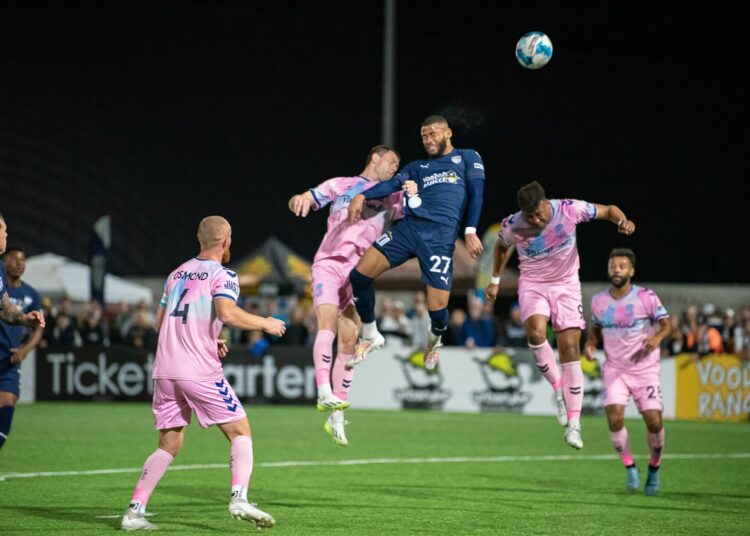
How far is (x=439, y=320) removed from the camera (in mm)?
11906

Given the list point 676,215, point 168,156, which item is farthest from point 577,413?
point 168,156

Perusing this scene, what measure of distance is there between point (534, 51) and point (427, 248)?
217 centimetres

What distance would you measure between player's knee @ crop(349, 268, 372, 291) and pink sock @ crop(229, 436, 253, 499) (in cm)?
266

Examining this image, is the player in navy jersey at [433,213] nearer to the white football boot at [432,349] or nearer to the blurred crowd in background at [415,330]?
the white football boot at [432,349]

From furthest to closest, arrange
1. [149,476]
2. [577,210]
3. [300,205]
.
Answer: [577,210], [300,205], [149,476]

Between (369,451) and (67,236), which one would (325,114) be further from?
(369,451)

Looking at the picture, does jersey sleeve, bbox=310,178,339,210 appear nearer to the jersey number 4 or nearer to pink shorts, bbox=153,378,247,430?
the jersey number 4

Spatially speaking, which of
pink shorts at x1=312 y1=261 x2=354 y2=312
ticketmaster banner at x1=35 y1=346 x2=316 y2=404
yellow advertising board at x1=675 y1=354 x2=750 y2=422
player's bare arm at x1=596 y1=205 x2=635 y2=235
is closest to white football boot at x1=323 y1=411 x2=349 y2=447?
pink shorts at x1=312 y1=261 x2=354 y2=312

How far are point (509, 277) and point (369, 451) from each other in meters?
15.0

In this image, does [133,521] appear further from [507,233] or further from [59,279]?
[59,279]

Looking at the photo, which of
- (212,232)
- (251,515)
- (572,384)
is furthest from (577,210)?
(251,515)

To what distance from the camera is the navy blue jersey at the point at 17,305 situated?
13203mm

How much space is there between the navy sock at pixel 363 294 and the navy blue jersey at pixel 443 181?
83 cm

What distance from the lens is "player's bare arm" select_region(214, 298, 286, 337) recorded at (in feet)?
29.0
